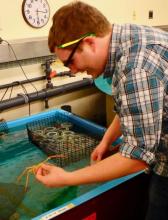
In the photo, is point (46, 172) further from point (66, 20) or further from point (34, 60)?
point (34, 60)

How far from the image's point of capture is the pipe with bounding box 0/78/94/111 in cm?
247

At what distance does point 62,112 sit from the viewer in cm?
248

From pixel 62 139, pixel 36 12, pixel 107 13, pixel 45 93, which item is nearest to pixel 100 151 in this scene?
pixel 62 139

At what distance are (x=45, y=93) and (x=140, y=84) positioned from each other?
1.97 metres

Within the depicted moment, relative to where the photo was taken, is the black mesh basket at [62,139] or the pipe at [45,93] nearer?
the black mesh basket at [62,139]

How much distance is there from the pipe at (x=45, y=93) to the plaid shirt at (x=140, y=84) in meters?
1.72

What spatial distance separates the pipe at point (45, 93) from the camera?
2469 millimetres

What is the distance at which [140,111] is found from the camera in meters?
0.81

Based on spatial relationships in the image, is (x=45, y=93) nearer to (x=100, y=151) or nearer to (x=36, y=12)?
(x=36, y=12)

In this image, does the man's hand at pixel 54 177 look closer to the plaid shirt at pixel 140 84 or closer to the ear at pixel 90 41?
the plaid shirt at pixel 140 84

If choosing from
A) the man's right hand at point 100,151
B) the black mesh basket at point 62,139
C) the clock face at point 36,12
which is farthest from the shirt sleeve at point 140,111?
the clock face at point 36,12

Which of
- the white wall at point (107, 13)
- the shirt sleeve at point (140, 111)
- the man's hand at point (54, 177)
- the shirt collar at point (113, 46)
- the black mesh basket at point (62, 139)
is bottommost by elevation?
the black mesh basket at point (62, 139)

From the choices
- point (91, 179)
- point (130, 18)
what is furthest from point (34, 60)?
point (91, 179)

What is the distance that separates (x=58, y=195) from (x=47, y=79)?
1.49m
